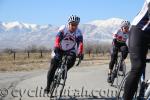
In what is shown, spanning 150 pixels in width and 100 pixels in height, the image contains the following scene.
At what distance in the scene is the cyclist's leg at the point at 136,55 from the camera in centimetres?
582

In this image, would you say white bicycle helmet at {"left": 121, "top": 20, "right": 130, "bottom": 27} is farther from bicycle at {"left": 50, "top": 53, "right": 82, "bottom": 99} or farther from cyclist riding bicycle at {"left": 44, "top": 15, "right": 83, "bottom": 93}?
bicycle at {"left": 50, "top": 53, "right": 82, "bottom": 99}

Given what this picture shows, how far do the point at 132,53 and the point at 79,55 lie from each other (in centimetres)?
443

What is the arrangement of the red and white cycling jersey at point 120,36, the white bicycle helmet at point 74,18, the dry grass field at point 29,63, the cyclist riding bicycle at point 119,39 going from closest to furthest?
the white bicycle helmet at point 74,18, the cyclist riding bicycle at point 119,39, the red and white cycling jersey at point 120,36, the dry grass field at point 29,63

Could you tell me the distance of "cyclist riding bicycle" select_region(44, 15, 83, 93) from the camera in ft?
33.6

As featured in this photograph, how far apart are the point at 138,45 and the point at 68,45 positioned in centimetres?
481

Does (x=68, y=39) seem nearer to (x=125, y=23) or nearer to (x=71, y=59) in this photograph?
(x=71, y=59)

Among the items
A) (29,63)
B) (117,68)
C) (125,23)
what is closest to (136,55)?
(125,23)

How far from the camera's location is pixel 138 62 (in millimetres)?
5820

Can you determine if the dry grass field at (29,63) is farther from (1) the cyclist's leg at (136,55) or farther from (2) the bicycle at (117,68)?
(1) the cyclist's leg at (136,55)

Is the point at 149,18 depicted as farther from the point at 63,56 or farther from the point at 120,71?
the point at 120,71

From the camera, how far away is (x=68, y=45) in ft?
→ 34.5

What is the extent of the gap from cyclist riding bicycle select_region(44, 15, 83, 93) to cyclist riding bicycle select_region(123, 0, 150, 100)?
4.31 m

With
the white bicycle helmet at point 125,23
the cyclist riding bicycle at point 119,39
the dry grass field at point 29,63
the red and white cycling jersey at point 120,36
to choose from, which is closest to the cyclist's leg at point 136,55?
the white bicycle helmet at point 125,23

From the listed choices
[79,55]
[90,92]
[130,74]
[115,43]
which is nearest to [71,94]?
[90,92]
